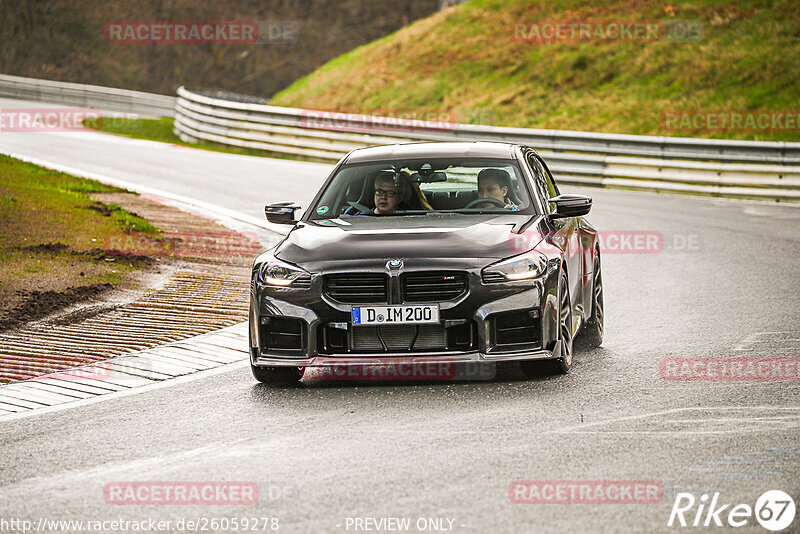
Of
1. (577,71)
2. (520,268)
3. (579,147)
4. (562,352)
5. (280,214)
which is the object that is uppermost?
(577,71)

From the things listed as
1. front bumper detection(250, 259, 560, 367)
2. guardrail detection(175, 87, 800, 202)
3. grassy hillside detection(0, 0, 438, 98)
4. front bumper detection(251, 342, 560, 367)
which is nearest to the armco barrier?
guardrail detection(175, 87, 800, 202)

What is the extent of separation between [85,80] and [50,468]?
5759 centimetres

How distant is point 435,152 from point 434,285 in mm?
1889

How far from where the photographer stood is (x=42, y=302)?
434 inches

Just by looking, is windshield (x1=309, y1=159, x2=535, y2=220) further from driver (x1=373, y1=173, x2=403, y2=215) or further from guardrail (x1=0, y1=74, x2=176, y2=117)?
guardrail (x1=0, y1=74, x2=176, y2=117)

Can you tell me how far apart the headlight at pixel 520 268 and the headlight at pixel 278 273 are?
119cm

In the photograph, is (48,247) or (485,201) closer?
(485,201)

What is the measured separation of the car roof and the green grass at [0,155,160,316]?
355 centimetres

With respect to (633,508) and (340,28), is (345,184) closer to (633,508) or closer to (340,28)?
(633,508)

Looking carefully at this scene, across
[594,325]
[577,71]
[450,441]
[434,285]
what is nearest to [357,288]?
[434,285]

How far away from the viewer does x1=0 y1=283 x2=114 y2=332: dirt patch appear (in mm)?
10445

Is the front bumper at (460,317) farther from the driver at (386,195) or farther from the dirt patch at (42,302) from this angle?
the dirt patch at (42,302)

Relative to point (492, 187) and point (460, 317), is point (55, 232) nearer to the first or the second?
point (492, 187)

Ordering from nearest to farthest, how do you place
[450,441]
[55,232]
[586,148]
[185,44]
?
[450,441] < [55,232] < [586,148] < [185,44]
